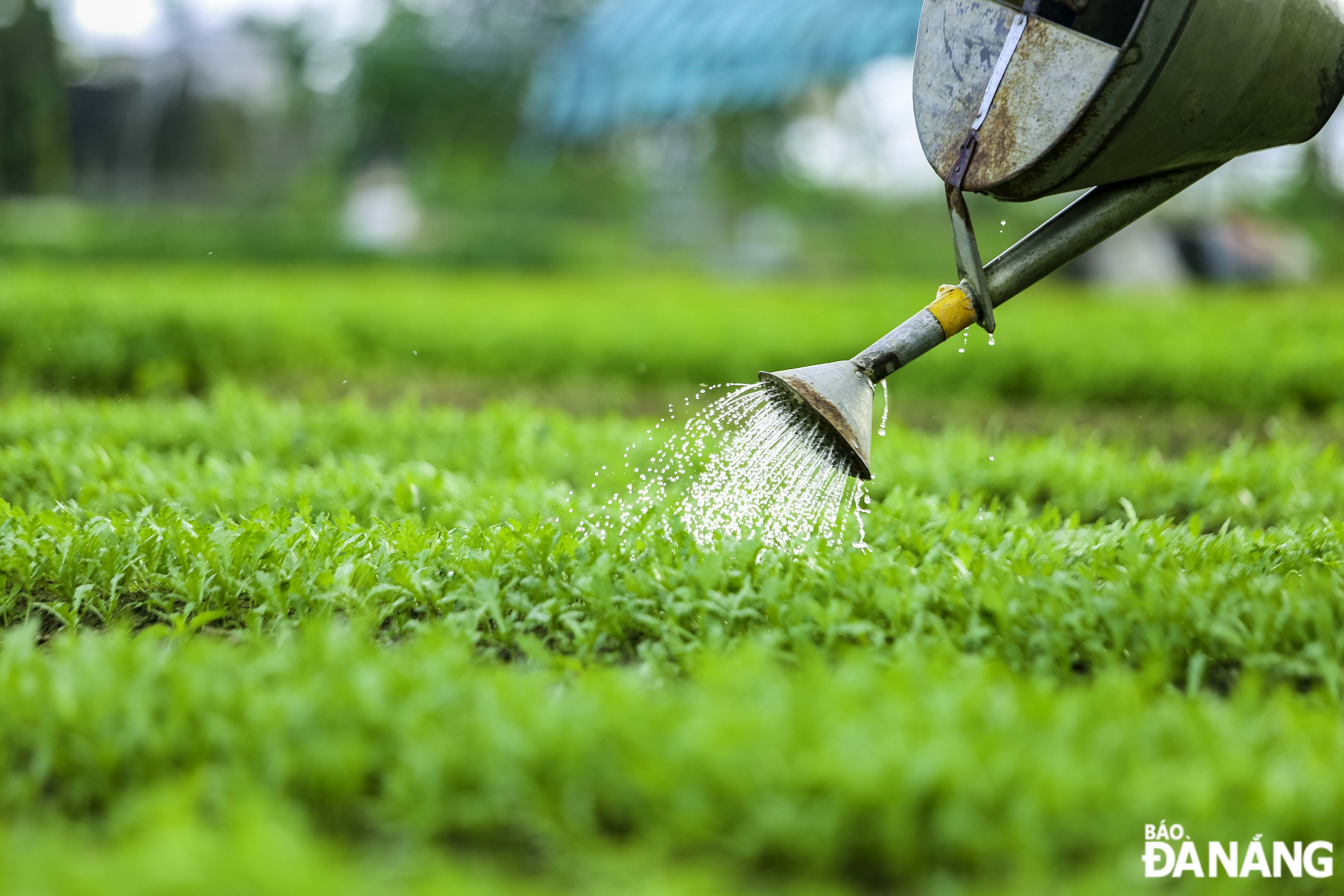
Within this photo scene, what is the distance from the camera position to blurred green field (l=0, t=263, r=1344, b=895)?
57.8 inches

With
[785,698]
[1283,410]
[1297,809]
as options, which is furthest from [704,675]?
[1283,410]

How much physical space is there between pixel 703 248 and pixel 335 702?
17973 millimetres

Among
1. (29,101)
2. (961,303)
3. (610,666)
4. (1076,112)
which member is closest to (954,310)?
(961,303)

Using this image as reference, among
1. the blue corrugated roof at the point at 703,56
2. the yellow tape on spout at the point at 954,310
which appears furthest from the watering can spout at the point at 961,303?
the blue corrugated roof at the point at 703,56

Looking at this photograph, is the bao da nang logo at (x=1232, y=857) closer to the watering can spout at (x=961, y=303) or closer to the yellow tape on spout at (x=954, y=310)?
the watering can spout at (x=961, y=303)

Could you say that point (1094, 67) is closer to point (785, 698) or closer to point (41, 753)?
point (785, 698)

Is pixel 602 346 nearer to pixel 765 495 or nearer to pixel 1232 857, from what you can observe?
pixel 765 495

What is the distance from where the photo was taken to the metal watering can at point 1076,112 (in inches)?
81.1

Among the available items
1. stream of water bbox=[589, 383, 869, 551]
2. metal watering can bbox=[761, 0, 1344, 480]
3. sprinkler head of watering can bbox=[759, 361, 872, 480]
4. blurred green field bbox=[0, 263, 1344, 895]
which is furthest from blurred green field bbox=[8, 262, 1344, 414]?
sprinkler head of watering can bbox=[759, 361, 872, 480]

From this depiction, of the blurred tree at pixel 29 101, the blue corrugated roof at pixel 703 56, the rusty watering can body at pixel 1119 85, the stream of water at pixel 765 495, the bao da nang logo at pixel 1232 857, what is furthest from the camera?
the blurred tree at pixel 29 101

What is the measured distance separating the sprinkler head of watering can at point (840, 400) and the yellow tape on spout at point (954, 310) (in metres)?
0.21

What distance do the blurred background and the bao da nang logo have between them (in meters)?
13.9

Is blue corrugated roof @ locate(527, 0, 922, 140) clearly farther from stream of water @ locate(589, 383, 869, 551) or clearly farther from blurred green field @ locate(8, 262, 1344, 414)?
stream of water @ locate(589, 383, 869, 551)

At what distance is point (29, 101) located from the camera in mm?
21062
